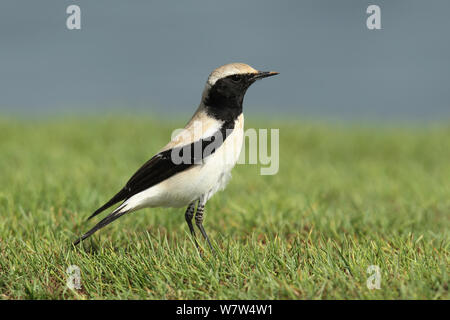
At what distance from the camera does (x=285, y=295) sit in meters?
4.09

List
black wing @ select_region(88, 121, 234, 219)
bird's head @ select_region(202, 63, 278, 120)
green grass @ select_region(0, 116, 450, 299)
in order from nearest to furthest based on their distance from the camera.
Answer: green grass @ select_region(0, 116, 450, 299)
black wing @ select_region(88, 121, 234, 219)
bird's head @ select_region(202, 63, 278, 120)

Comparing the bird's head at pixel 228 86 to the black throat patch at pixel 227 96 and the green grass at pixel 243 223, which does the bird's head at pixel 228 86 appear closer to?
the black throat patch at pixel 227 96

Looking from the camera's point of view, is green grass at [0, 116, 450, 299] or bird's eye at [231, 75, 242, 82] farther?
bird's eye at [231, 75, 242, 82]

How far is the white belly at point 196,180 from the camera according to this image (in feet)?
16.3

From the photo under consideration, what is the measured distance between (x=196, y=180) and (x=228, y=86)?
100 centimetres

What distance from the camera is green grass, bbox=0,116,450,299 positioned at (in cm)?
434

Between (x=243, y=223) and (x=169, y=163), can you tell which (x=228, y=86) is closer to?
(x=169, y=163)

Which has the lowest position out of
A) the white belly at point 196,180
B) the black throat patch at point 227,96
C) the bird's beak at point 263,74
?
the white belly at point 196,180

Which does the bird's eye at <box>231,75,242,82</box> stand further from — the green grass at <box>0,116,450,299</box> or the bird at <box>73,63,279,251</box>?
the green grass at <box>0,116,450,299</box>

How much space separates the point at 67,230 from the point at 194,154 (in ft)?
7.16

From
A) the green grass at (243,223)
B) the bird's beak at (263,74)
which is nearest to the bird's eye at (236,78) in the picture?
the bird's beak at (263,74)

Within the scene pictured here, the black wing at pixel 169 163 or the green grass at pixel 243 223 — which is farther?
the black wing at pixel 169 163

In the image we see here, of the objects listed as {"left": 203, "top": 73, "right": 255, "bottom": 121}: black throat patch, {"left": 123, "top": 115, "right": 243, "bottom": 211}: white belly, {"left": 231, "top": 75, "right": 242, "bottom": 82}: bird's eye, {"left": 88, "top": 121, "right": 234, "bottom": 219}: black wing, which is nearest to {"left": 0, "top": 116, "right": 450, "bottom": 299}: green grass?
{"left": 123, "top": 115, "right": 243, "bottom": 211}: white belly
